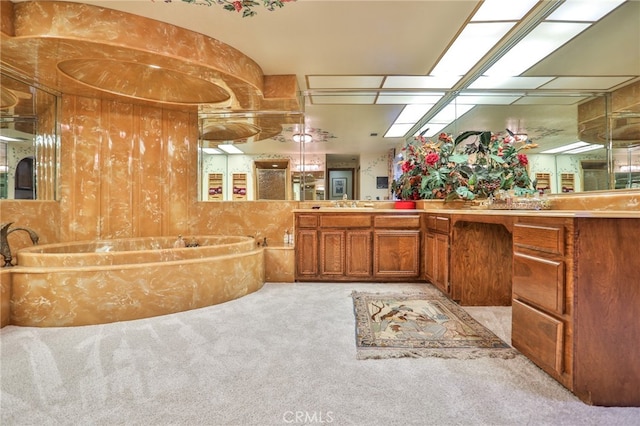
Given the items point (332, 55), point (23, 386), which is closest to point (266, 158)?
point (332, 55)

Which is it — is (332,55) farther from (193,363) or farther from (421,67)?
(193,363)

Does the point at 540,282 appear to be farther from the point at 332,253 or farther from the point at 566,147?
the point at 332,253

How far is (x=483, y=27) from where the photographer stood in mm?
2459

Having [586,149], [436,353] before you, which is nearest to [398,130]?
Result: [586,149]

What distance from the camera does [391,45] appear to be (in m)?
2.72

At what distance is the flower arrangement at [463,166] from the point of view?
2.66 m

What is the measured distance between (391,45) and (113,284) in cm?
330

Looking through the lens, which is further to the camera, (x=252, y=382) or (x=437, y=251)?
(x=437, y=251)

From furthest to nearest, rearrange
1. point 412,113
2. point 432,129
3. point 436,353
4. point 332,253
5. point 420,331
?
point 412,113
point 432,129
point 332,253
point 420,331
point 436,353

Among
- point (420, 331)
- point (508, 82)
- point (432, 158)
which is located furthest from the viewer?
point (432, 158)

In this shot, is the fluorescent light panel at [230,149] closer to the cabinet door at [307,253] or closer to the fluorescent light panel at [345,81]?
the fluorescent light panel at [345,81]

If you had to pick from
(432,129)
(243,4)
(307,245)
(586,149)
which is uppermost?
(243,4)

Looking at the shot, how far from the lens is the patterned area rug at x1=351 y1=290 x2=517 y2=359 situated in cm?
167

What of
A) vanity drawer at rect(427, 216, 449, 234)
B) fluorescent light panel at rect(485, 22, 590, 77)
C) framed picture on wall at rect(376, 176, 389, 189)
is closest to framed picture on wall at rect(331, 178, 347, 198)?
framed picture on wall at rect(376, 176, 389, 189)
